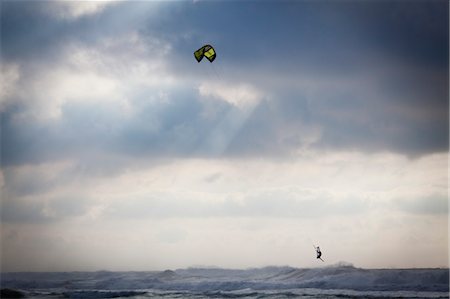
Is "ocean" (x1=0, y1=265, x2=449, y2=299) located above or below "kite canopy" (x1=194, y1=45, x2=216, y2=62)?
below

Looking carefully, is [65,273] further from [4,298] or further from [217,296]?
[217,296]

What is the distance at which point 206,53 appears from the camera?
3095 cm

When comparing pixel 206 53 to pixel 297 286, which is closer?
pixel 206 53

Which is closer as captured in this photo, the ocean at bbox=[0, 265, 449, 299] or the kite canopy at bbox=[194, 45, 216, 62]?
the kite canopy at bbox=[194, 45, 216, 62]

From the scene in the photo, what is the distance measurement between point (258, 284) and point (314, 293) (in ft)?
27.4

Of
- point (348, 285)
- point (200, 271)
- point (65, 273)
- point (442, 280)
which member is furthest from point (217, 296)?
point (65, 273)

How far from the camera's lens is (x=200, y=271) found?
2603 inches

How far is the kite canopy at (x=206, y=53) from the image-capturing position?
30.6 meters

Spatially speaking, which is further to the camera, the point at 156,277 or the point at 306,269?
the point at 156,277

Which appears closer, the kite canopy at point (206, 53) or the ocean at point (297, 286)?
the kite canopy at point (206, 53)

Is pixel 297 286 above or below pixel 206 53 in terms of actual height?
below

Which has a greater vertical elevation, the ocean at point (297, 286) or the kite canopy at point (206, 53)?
the kite canopy at point (206, 53)

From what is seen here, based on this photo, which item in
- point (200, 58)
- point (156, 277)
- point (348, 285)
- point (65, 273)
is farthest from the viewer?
point (65, 273)

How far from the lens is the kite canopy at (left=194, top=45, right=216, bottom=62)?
1204 inches
